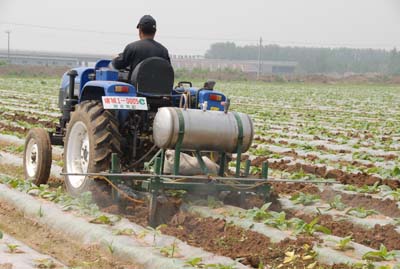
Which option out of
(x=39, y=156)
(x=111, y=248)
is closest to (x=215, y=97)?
(x=39, y=156)

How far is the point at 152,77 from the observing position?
6.82 metres

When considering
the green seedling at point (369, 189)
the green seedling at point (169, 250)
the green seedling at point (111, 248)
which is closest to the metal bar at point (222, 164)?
the green seedling at point (169, 250)

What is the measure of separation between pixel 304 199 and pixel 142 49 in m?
2.33

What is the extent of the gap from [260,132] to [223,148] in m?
7.99

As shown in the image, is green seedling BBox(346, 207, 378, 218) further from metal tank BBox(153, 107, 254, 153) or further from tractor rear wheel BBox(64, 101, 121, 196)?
tractor rear wheel BBox(64, 101, 121, 196)

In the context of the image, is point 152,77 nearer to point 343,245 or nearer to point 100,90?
point 100,90

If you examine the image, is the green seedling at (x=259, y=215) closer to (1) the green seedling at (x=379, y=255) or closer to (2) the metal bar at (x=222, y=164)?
(2) the metal bar at (x=222, y=164)

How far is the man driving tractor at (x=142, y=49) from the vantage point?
689 centimetres

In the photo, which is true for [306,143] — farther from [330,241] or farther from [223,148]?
[330,241]

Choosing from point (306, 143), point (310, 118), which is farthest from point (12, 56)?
point (306, 143)

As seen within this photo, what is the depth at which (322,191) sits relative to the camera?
7.88 meters

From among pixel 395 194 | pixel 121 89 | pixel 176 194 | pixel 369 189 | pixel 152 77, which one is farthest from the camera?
pixel 369 189

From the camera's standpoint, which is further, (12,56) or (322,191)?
(12,56)

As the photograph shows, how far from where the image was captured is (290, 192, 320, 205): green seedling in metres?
7.10
